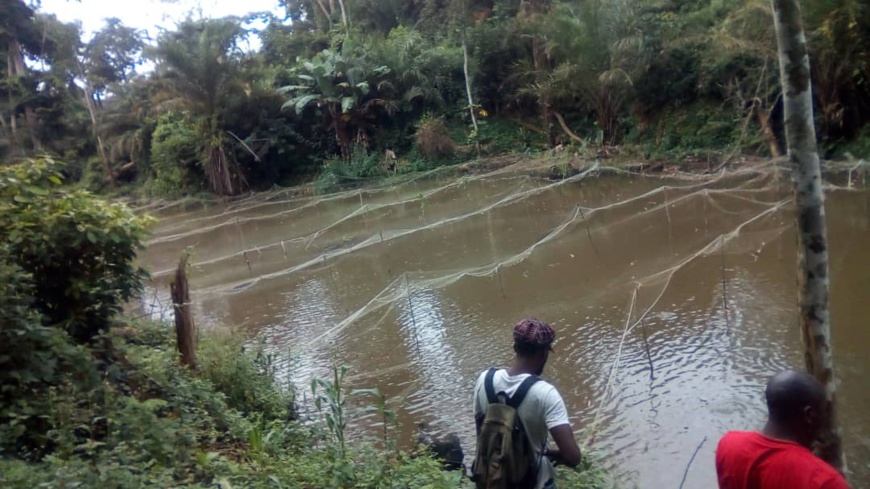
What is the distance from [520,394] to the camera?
2549 millimetres

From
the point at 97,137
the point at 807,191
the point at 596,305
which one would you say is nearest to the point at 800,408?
the point at 807,191

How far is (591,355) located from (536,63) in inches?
671

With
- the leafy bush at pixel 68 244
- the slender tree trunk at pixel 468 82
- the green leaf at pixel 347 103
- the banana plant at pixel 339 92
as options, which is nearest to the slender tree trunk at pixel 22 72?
the banana plant at pixel 339 92

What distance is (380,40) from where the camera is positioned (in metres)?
24.6

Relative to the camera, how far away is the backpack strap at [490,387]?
2.60 metres

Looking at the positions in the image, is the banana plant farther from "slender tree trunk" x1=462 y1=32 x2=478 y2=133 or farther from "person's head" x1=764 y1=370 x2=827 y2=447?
"person's head" x1=764 y1=370 x2=827 y2=447

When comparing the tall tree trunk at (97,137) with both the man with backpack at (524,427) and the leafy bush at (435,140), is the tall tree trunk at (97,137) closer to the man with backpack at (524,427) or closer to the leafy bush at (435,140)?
the leafy bush at (435,140)

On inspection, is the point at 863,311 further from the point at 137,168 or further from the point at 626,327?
the point at 137,168

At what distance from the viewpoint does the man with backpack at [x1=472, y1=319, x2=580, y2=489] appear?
8.29 ft

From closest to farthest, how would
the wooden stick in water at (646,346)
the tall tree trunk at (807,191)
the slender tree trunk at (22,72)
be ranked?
the tall tree trunk at (807,191) → the wooden stick in water at (646,346) → the slender tree trunk at (22,72)

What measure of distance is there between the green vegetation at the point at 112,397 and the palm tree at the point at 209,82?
59.9 ft

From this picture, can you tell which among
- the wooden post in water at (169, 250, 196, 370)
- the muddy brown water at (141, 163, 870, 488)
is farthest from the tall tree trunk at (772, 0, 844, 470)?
the wooden post in water at (169, 250, 196, 370)

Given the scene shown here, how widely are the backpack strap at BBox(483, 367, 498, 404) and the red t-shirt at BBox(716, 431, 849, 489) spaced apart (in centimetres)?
84

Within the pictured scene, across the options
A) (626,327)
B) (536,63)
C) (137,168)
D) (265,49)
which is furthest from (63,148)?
(626,327)
